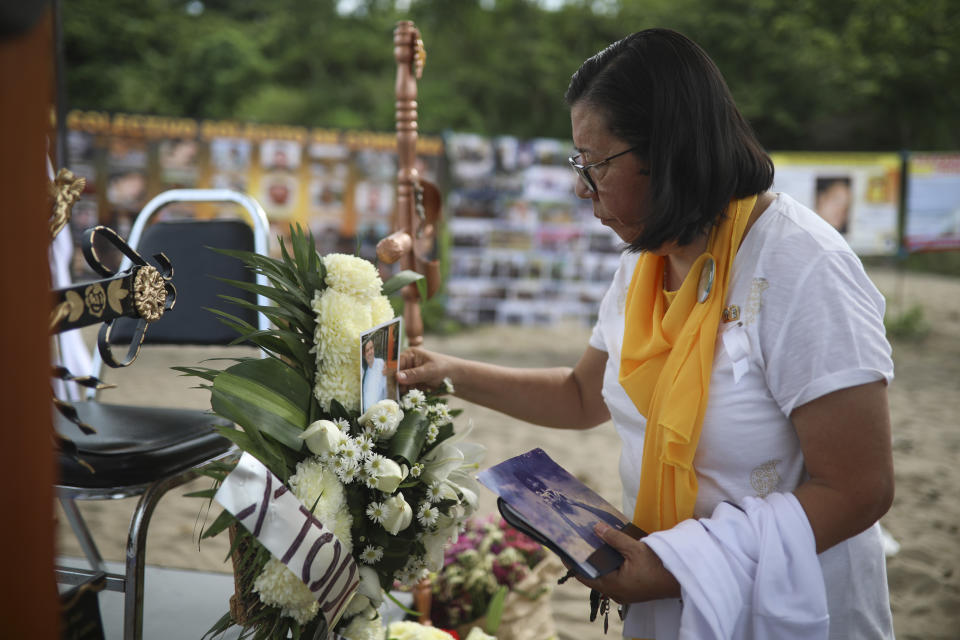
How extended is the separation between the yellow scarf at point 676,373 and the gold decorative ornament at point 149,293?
33.8 inches

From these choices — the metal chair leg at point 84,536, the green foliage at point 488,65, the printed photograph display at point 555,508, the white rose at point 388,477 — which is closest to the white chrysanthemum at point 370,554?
the white rose at point 388,477

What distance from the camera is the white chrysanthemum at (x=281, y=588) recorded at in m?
1.04

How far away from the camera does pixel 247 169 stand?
23.9 feet

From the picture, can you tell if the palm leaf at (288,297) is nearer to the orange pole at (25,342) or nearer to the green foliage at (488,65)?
the orange pole at (25,342)

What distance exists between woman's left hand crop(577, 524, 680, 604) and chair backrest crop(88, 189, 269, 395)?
46.7 inches

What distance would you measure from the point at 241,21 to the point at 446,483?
20118 mm

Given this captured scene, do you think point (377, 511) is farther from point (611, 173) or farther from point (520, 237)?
point (520, 237)

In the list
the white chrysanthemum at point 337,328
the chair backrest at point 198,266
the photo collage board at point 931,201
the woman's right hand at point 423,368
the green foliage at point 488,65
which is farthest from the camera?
the green foliage at point 488,65

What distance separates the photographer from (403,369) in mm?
1600

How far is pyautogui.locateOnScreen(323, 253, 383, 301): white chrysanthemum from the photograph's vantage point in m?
1.26

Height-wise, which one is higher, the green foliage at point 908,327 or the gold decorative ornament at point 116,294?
the gold decorative ornament at point 116,294

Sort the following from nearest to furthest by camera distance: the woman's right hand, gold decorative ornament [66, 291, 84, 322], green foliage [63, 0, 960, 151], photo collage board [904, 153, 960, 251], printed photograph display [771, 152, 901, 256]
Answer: gold decorative ornament [66, 291, 84, 322] → the woman's right hand → printed photograph display [771, 152, 901, 256] → photo collage board [904, 153, 960, 251] → green foliage [63, 0, 960, 151]

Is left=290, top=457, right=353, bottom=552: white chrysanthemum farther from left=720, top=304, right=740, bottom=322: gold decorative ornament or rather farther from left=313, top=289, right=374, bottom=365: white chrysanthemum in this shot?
left=720, top=304, right=740, bottom=322: gold decorative ornament

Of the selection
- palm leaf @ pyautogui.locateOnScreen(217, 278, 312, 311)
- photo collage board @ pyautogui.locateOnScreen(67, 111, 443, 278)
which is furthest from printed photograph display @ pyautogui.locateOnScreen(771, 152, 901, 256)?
palm leaf @ pyautogui.locateOnScreen(217, 278, 312, 311)
